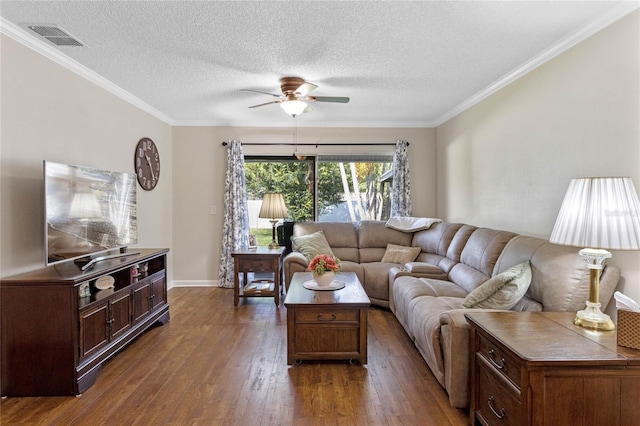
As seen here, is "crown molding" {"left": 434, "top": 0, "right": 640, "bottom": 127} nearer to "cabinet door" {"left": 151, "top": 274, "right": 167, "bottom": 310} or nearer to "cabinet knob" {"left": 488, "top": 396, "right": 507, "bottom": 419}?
"cabinet knob" {"left": 488, "top": 396, "right": 507, "bottom": 419}

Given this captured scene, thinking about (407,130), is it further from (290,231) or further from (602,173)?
(602,173)

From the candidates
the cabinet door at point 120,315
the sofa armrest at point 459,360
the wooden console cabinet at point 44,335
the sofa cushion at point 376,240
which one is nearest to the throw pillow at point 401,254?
the sofa cushion at point 376,240

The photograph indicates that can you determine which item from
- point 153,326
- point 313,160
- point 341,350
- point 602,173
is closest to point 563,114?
point 602,173

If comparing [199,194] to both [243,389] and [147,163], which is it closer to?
[147,163]

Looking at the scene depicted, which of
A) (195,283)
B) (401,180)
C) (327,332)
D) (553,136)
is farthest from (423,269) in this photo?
(195,283)

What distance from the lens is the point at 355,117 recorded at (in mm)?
5012

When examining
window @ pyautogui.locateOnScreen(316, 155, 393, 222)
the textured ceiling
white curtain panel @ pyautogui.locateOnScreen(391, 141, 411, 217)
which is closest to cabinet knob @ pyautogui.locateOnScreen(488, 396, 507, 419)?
the textured ceiling

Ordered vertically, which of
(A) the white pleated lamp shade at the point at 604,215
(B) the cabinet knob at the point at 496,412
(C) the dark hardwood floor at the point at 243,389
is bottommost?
(C) the dark hardwood floor at the point at 243,389

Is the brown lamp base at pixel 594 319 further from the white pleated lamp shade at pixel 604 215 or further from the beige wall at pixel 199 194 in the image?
the beige wall at pixel 199 194

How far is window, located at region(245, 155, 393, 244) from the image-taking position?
17.9 ft

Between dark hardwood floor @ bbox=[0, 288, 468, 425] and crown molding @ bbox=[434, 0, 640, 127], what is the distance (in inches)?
106

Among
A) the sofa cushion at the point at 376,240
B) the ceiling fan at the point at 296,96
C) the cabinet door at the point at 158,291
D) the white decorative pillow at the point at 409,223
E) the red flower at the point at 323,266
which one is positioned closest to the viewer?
the red flower at the point at 323,266

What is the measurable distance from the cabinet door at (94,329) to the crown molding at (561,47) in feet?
13.4

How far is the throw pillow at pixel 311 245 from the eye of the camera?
4.57 metres
